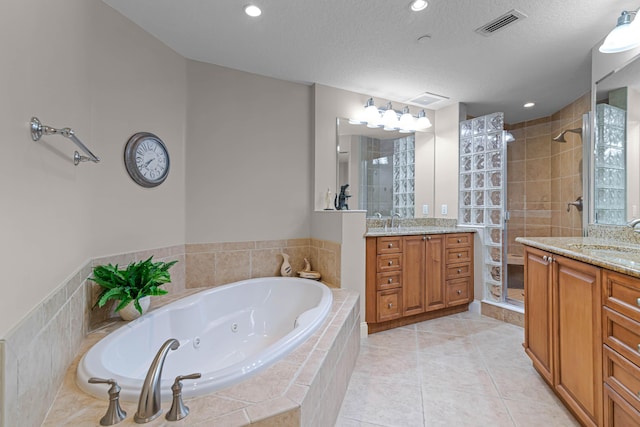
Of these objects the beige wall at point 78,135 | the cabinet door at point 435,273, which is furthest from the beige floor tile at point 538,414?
the beige wall at point 78,135

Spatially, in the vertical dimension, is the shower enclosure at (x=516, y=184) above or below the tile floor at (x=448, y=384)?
above

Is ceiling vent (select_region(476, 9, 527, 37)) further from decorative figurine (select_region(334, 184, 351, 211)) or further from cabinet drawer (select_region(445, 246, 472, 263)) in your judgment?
cabinet drawer (select_region(445, 246, 472, 263))

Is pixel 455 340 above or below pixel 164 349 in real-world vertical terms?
below

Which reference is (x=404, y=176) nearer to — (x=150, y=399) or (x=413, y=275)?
(x=413, y=275)

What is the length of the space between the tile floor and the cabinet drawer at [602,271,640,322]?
2.67 feet

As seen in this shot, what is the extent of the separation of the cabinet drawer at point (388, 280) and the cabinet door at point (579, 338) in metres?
1.27

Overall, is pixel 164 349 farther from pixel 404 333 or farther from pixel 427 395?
pixel 404 333

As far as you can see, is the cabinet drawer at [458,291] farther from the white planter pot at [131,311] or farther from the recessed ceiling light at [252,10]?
the recessed ceiling light at [252,10]

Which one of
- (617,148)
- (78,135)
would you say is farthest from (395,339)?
(78,135)

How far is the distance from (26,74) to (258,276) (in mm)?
2117

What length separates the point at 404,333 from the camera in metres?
2.70

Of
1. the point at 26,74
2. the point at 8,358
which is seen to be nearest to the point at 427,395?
the point at 8,358

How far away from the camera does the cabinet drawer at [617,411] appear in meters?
1.10

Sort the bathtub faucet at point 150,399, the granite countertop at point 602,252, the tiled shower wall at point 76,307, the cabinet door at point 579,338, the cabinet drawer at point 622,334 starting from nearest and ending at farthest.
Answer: the tiled shower wall at point 76,307 → the bathtub faucet at point 150,399 → the cabinet drawer at point 622,334 → the granite countertop at point 602,252 → the cabinet door at point 579,338
